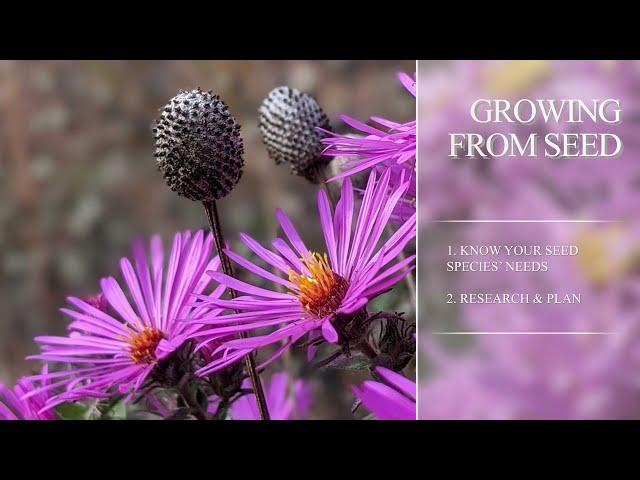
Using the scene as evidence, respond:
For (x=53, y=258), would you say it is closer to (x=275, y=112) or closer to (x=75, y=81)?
(x=75, y=81)

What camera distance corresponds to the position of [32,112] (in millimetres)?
935

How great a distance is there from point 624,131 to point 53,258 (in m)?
0.57

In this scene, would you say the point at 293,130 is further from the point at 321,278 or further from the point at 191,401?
the point at 191,401

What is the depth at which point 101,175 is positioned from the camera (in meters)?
1.00

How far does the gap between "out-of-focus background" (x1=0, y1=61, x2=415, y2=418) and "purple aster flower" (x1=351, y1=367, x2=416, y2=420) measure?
0.22 m

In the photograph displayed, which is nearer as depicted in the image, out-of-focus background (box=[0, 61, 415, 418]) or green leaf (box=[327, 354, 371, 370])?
green leaf (box=[327, 354, 371, 370])

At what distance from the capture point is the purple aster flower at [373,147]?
2.26 feet

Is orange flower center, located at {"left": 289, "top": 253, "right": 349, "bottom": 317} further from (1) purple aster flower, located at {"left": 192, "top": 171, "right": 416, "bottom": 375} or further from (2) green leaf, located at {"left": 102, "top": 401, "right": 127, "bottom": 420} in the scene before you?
(2) green leaf, located at {"left": 102, "top": 401, "right": 127, "bottom": 420}

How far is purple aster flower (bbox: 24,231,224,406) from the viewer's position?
0.68 m

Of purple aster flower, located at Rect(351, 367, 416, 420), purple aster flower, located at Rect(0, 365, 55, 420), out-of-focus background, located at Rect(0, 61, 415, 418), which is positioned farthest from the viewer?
out-of-focus background, located at Rect(0, 61, 415, 418)

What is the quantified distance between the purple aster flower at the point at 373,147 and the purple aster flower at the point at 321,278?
0.01 m

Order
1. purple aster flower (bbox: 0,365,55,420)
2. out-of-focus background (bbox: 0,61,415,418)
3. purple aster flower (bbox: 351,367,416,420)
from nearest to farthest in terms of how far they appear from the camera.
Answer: purple aster flower (bbox: 351,367,416,420) → purple aster flower (bbox: 0,365,55,420) → out-of-focus background (bbox: 0,61,415,418)

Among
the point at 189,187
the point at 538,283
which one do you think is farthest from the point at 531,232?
the point at 189,187

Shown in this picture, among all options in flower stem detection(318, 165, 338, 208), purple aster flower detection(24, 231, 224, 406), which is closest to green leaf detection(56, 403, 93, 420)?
purple aster flower detection(24, 231, 224, 406)
